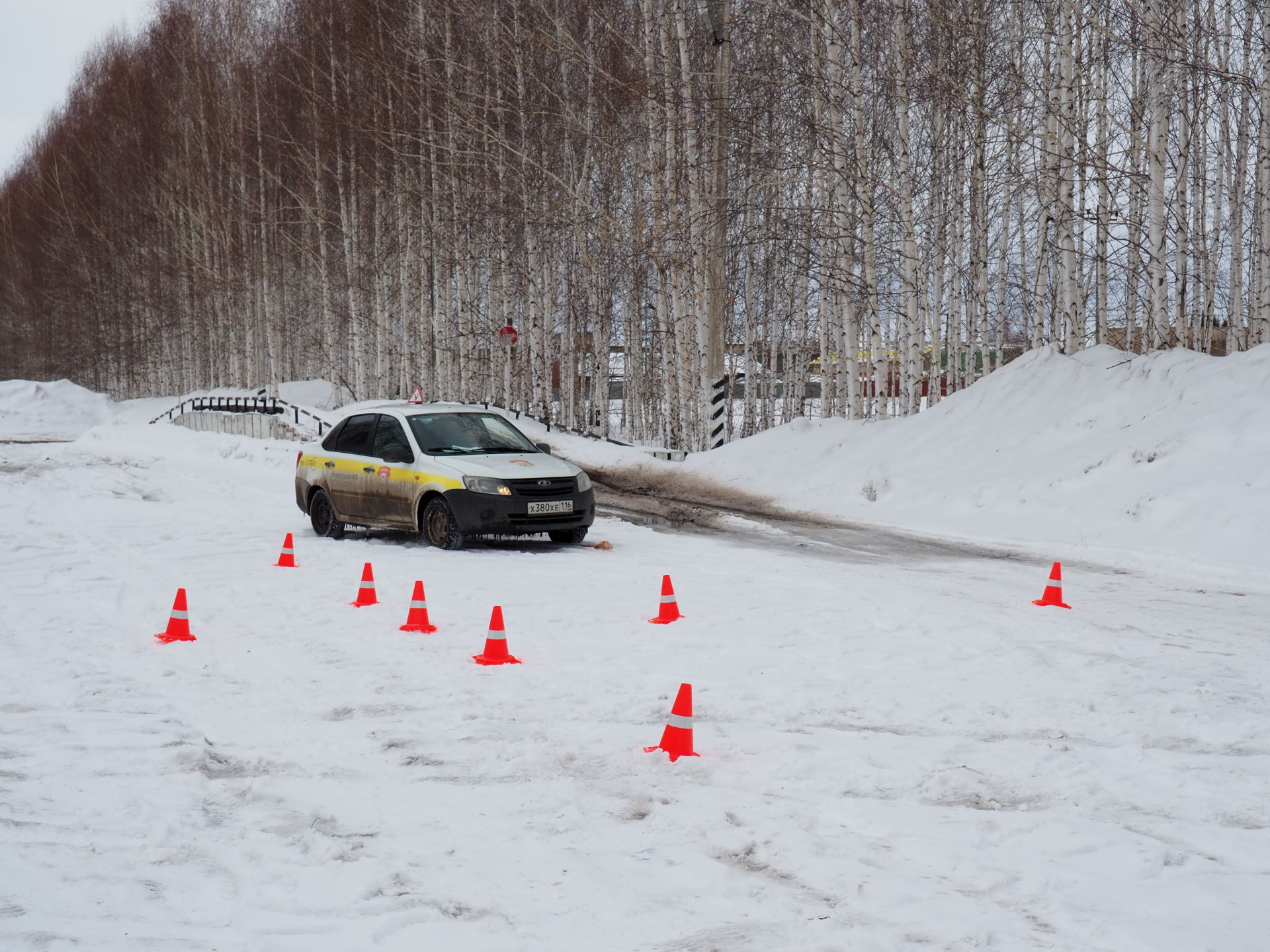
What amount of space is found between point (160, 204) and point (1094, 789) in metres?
54.0

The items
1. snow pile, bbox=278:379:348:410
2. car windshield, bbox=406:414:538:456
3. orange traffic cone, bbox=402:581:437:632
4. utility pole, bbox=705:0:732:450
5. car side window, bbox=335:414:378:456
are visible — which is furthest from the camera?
snow pile, bbox=278:379:348:410

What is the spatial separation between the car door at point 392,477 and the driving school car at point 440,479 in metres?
0.01

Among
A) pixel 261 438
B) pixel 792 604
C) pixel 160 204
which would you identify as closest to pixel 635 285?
pixel 261 438

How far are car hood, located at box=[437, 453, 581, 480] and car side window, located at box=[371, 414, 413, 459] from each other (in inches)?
31.6

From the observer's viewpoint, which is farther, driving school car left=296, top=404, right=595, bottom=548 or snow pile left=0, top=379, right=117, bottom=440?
snow pile left=0, top=379, right=117, bottom=440

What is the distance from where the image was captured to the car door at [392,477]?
13141mm

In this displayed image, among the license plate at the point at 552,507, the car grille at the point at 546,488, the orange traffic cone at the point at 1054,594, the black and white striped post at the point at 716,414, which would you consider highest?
the black and white striped post at the point at 716,414

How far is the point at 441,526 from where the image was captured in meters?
12.8

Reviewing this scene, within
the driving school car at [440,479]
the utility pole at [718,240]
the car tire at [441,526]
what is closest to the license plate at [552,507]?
the driving school car at [440,479]

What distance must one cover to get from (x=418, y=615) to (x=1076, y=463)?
379 inches

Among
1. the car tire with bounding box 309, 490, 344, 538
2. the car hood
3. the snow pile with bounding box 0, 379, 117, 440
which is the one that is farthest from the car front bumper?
the snow pile with bounding box 0, 379, 117, 440

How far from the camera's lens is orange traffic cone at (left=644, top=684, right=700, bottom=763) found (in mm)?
5445

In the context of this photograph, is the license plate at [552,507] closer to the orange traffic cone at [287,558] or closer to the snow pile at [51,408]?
the orange traffic cone at [287,558]

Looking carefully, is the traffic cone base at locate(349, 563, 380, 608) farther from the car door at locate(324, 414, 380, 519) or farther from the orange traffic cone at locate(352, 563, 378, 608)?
the car door at locate(324, 414, 380, 519)
